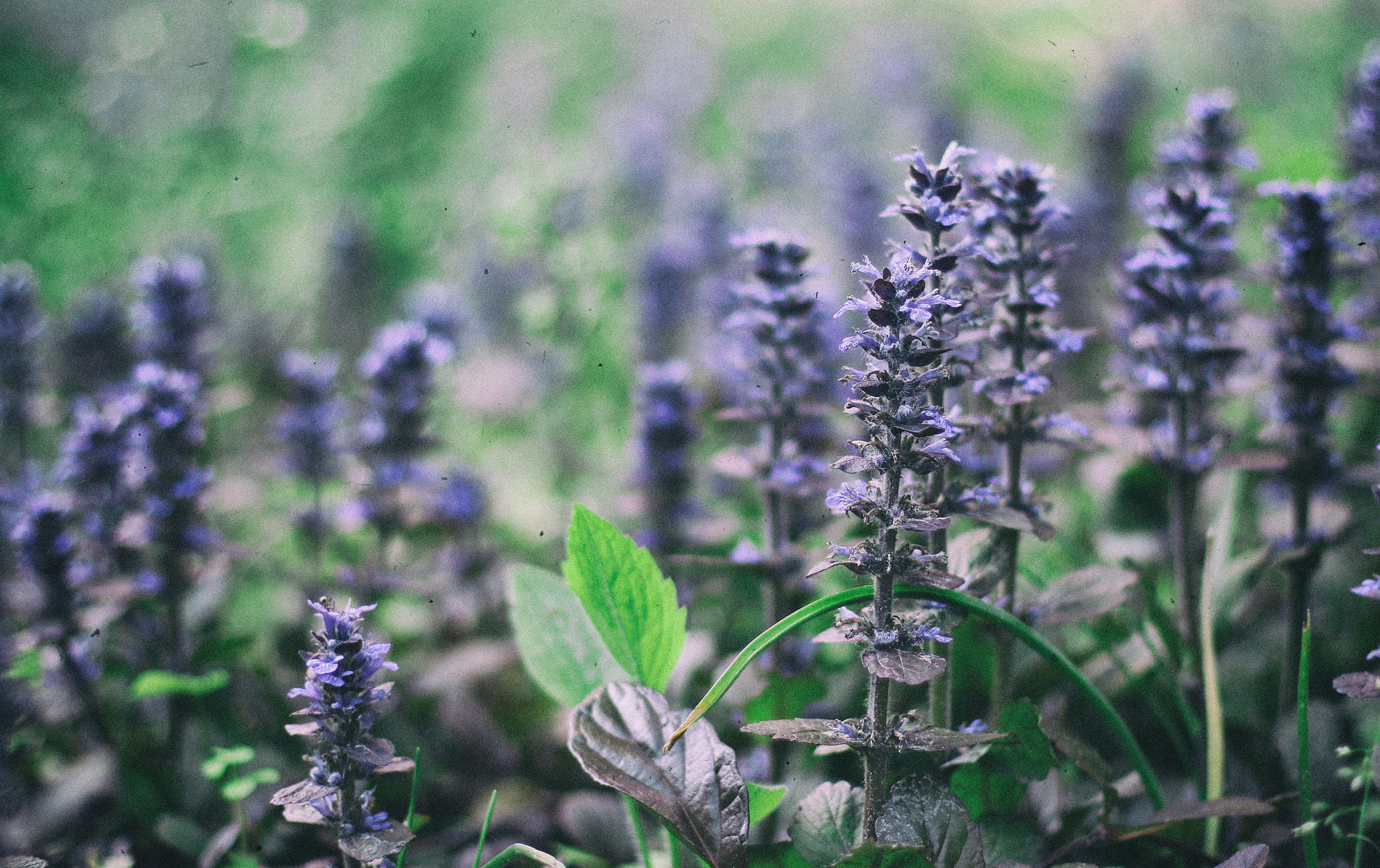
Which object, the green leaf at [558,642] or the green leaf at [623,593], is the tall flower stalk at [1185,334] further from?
the green leaf at [558,642]

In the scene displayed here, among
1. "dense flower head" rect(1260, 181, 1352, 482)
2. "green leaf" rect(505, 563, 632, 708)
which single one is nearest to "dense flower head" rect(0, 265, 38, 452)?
"green leaf" rect(505, 563, 632, 708)

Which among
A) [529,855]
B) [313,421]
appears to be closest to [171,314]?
[313,421]

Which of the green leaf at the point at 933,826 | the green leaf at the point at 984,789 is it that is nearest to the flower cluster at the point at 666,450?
the green leaf at the point at 984,789

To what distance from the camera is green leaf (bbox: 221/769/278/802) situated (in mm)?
1913

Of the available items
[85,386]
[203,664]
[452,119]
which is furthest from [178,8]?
[203,664]

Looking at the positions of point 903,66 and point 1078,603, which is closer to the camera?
point 1078,603

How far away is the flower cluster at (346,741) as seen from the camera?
1.56 metres

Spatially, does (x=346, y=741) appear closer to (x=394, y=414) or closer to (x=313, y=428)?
(x=394, y=414)

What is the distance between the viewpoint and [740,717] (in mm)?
2211

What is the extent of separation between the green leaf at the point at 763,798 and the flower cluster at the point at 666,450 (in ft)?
4.23

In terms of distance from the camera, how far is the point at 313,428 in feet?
11.6

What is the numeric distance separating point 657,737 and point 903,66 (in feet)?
22.2

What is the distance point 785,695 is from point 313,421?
7.77 feet

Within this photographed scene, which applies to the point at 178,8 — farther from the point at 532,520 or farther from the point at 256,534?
the point at 532,520
